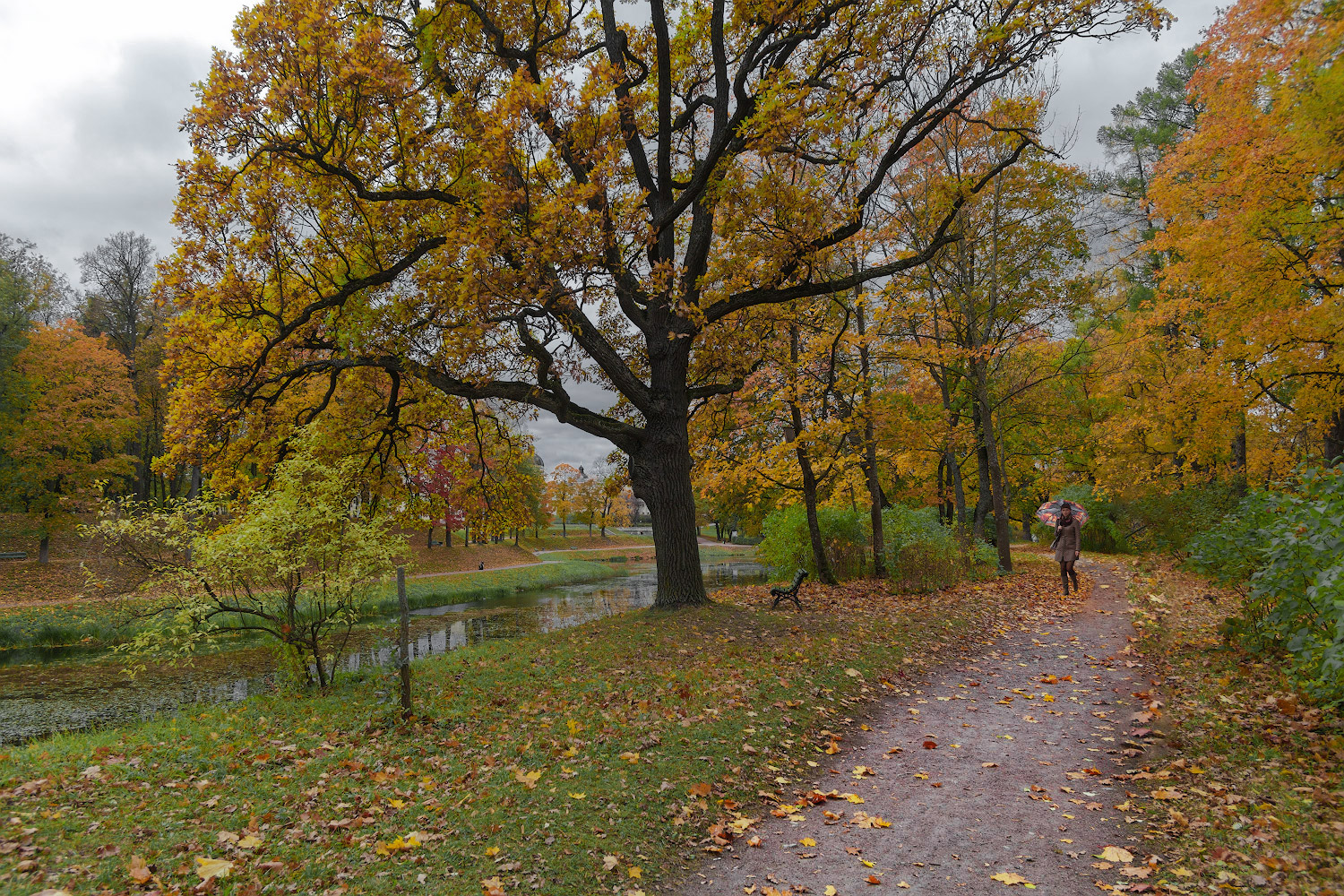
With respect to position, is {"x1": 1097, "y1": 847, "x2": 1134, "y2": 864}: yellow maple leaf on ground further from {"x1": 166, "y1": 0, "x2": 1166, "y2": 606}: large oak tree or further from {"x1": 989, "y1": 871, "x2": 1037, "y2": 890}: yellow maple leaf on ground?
{"x1": 166, "y1": 0, "x2": 1166, "y2": 606}: large oak tree

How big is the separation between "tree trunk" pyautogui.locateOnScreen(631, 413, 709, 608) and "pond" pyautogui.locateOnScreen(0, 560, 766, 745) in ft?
14.4

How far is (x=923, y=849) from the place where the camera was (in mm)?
3947

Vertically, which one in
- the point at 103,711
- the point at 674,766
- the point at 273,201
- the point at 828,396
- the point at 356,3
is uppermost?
the point at 356,3

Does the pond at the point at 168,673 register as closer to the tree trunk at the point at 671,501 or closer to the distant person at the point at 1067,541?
the tree trunk at the point at 671,501

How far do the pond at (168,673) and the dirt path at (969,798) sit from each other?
6.31 m

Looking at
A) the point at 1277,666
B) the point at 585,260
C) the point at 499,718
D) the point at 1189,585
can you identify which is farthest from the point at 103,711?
the point at 1189,585

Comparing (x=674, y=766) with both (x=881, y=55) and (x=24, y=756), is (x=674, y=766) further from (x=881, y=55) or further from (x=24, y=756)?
(x=881, y=55)

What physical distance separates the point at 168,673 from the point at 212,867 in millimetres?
12360

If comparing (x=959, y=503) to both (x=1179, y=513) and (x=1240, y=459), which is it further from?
(x=1240, y=459)

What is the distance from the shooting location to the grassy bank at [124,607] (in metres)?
13.8

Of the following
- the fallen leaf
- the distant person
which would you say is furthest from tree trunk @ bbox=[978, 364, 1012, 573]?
the fallen leaf

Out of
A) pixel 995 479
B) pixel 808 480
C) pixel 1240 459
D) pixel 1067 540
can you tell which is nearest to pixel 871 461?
pixel 808 480

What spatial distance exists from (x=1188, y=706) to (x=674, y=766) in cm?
453

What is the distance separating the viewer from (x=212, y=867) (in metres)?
3.44
